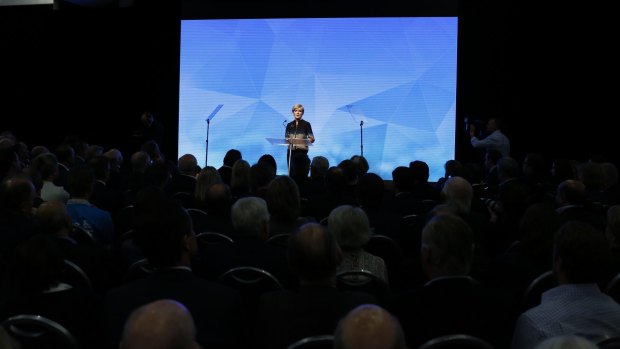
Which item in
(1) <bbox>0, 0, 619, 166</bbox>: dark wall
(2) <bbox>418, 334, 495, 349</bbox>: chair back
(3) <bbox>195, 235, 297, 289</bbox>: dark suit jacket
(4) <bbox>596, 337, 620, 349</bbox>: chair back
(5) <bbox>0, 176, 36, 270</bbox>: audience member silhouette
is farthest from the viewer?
(1) <bbox>0, 0, 619, 166</bbox>: dark wall

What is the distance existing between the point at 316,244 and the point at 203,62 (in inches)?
423

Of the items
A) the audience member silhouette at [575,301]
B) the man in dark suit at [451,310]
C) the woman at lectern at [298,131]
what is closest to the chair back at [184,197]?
the man in dark suit at [451,310]

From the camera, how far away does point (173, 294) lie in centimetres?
292

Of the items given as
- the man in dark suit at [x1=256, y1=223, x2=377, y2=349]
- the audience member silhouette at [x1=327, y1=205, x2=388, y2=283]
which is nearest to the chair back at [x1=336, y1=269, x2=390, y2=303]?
the audience member silhouette at [x1=327, y1=205, x2=388, y2=283]

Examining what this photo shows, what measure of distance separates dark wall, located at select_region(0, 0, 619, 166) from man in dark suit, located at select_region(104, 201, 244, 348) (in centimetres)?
1023

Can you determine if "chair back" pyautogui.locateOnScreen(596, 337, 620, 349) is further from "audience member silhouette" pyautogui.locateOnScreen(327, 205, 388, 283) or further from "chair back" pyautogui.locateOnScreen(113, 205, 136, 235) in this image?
"chair back" pyautogui.locateOnScreen(113, 205, 136, 235)

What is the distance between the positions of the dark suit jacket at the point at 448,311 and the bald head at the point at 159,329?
3.85 feet

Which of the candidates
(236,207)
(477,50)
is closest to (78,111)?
(477,50)

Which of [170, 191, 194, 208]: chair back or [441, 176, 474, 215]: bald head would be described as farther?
[170, 191, 194, 208]: chair back

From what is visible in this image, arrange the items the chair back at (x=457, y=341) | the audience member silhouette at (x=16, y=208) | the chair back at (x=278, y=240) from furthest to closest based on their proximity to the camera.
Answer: the audience member silhouette at (x=16, y=208), the chair back at (x=278, y=240), the chair back at (x=457, y=341)

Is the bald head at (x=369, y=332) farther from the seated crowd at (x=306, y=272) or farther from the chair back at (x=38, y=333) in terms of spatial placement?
the chair back at (x=38, y=333)

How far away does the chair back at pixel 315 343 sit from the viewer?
92.0 inches

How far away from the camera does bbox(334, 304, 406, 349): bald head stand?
192 centimetres

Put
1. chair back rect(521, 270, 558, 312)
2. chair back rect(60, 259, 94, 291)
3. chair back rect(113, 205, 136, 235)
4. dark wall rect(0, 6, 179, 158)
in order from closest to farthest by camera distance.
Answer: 1. chair back rect(521, 270, 558, 312)
2. chair back rect(60, 259, 94, 291)
3. chair back rect(113, 205, 136, 235)
4. dark wall rect(0, 6, 179, 158)
